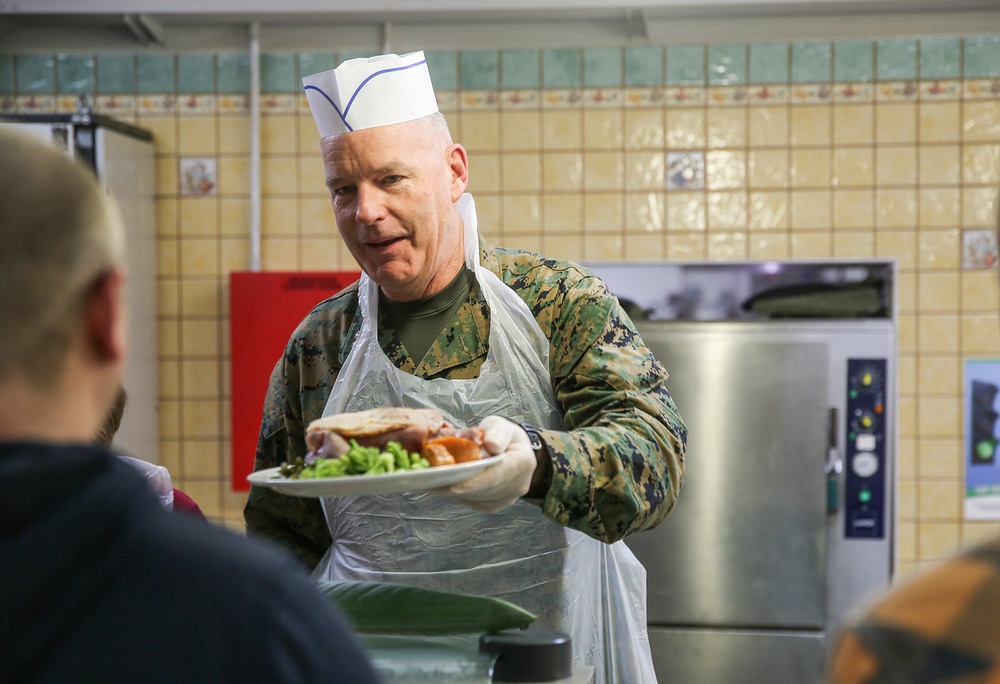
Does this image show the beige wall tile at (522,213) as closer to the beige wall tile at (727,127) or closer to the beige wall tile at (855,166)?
the beige wall tile at (727,127)

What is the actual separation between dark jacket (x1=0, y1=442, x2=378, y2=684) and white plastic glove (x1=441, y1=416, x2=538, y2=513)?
702mm

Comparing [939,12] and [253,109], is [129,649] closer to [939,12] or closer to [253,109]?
[253,109]

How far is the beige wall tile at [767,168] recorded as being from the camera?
3.87 metres

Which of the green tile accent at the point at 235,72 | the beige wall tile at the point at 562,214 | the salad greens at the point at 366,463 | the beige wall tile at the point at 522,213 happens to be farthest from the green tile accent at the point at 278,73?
the salad greens at the point at 366,463

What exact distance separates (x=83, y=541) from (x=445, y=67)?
350cm

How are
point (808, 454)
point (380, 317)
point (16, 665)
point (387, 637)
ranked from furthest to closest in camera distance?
1. point (808, 454)
2. point (380, 317)
3. point (387, 637)
4. point (16, 665)

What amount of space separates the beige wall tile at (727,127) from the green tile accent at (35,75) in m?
2.46

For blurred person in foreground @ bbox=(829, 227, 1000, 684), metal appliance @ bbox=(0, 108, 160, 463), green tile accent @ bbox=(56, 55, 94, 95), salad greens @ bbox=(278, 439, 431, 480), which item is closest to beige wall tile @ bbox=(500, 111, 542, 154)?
metal appliance @ bbox=(0, 108, 160, 463)

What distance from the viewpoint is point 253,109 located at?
156 inches

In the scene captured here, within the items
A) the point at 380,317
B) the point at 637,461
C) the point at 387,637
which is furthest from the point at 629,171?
the point at 387,637

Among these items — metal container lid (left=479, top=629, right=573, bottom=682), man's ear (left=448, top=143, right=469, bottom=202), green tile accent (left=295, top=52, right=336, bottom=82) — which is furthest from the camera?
green tile accent (left=295, top=52, right=336, bottom=82)

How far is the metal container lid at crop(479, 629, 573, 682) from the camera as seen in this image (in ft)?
4.03

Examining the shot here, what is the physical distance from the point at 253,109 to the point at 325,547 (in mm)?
2430

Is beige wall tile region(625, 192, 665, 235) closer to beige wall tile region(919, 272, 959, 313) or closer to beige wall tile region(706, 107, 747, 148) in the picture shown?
beige wall tile region(706, 107, 747, 148)
